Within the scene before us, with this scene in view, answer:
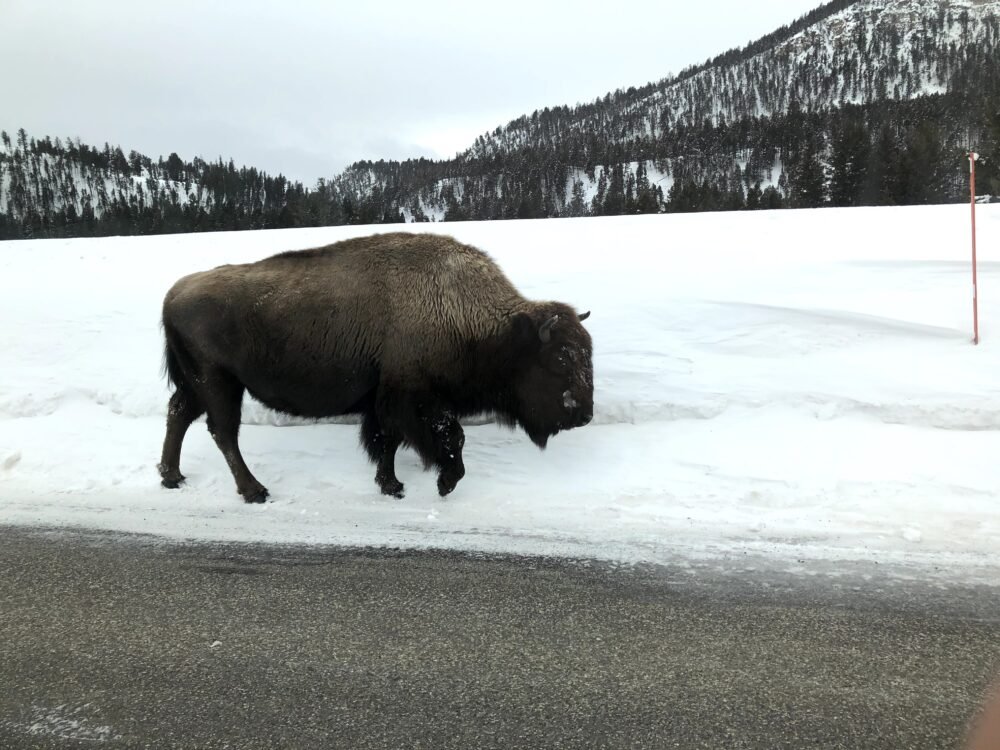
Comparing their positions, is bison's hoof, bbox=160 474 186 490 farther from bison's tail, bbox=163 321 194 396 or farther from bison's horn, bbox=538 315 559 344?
bison's horn, bbox=538 315 559 344

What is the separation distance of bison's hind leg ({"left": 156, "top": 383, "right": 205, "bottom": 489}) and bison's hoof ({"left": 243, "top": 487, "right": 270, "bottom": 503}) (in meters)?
0.81

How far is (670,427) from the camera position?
6125 mm

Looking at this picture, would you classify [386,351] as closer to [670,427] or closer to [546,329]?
[546,329]

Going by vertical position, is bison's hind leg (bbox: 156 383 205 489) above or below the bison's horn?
below

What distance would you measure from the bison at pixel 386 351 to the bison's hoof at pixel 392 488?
0.04 feet

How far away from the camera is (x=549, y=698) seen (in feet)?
8.10

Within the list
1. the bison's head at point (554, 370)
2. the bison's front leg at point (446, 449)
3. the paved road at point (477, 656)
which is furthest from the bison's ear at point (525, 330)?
the paved road at point (477, 656)

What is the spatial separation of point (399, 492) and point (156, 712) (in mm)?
2837

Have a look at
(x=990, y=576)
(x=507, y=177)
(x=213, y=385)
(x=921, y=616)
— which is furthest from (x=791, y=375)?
(x=507, y=177)

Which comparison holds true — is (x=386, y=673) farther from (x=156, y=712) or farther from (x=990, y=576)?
(x=990, y=576)

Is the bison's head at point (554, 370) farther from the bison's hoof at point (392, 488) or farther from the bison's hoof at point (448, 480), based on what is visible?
the bison's hoof at point (392, 488)

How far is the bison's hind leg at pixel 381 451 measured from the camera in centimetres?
523

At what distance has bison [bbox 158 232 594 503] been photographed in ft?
16.6

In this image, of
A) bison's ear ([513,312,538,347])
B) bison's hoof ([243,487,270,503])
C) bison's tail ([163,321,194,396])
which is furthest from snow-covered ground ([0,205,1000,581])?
bison's ear ([513,312,538,347])
